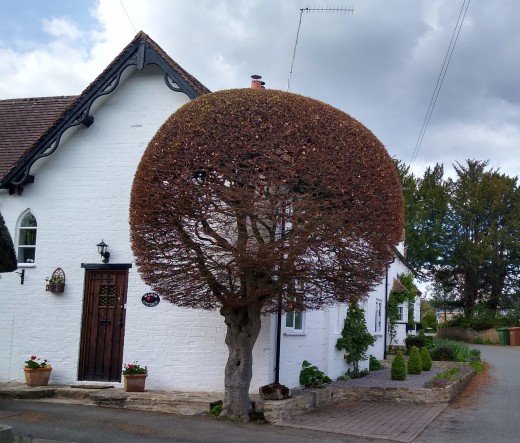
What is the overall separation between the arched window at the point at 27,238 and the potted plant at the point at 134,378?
12.0ft

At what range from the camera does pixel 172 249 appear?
9898 millimetres

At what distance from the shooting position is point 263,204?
30.5 ft

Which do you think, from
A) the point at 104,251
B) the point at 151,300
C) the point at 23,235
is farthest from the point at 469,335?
the point at 23,235

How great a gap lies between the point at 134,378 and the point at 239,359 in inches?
108

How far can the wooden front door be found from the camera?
42.2ft

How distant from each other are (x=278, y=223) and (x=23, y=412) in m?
5.47

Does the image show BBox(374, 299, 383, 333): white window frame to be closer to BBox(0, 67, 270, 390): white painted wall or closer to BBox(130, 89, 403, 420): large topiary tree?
BBox(0, 67, 270, 390): white painted wall

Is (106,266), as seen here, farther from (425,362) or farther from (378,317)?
(378,317)

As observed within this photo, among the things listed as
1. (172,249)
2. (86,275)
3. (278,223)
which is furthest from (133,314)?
(278,223)

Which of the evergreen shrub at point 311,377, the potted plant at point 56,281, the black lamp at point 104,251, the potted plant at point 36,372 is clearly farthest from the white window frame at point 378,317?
the potted plant at point 36,372

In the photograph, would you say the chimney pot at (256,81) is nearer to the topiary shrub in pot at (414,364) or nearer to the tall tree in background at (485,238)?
the topiary shrub in pot at (414,364)

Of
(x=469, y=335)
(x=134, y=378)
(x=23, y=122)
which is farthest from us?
(x=469, y=335)

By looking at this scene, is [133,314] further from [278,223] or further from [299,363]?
[278,223]

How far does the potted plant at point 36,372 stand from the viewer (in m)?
12.5
